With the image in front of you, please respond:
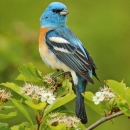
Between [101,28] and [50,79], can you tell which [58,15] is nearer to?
[50,79]

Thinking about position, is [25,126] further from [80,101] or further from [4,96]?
[80,101]

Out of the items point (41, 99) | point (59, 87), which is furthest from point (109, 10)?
point (41, 99)

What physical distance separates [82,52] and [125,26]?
15.5 feet

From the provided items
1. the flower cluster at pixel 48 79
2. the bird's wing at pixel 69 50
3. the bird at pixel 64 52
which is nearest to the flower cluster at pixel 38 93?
the flower cluster at pixel 48 79

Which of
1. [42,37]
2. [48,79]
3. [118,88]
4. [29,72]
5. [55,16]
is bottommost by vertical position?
[42,37]

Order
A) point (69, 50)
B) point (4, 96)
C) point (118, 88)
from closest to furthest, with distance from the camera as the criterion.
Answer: point (118, 88)
point (4, 96)
point (69, 50)

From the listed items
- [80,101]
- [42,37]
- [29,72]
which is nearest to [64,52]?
[42,37]

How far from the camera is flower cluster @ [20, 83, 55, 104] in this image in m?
3.14

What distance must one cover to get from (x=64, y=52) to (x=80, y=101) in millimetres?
773

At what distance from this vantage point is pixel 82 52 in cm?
509

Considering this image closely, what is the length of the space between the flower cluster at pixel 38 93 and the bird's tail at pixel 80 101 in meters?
1.14

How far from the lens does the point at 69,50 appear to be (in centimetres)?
521

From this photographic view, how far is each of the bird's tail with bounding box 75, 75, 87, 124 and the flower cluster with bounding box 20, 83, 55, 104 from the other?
3.73ft

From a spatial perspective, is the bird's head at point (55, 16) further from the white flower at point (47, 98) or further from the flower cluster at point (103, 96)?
the white flower at point (47, 98)
